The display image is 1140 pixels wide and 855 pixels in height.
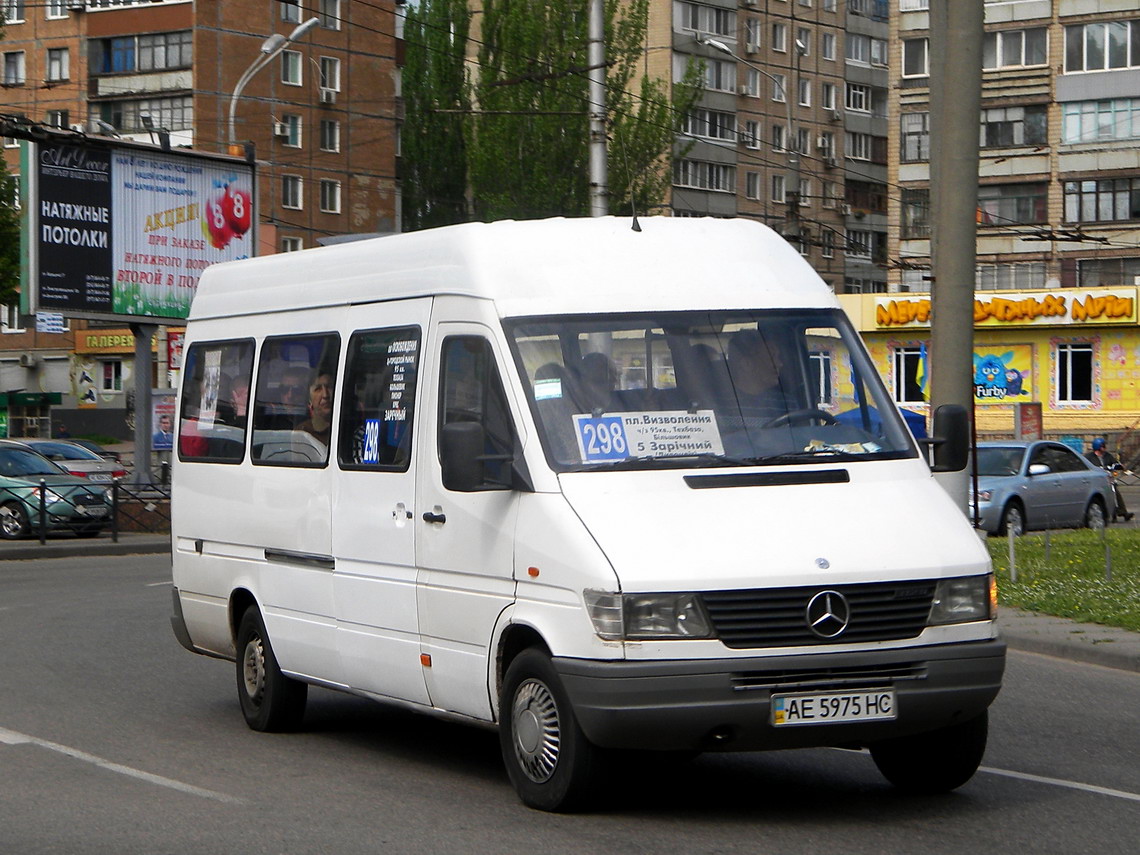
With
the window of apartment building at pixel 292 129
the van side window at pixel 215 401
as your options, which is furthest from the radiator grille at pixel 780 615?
the window of apartment building at pixel 292 129

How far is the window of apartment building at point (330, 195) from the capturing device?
248ft

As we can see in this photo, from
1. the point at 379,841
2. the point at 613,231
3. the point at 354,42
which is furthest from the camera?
the point at 354,42

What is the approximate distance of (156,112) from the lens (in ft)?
236

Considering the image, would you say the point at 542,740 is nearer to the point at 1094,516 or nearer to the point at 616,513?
the point at 616,513

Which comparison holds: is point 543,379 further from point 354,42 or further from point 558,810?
point 354,42

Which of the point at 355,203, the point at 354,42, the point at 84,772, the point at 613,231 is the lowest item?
the point at 84,772

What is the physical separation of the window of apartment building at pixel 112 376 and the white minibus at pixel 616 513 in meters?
71.4

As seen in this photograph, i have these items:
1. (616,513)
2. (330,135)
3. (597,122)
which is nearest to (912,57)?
(330,135)

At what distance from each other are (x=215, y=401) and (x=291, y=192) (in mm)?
64679

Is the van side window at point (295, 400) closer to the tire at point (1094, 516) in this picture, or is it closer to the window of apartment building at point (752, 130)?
the tire at point (1094, 516)

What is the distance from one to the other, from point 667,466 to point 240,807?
88.6 inches

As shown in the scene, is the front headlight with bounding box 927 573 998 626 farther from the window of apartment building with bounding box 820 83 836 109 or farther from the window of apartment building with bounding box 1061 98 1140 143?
the window of apartment building with bounding box 820 83 836 109

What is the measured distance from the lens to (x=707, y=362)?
7.98 m

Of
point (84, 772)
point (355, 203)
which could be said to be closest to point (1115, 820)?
point (84, 772)
